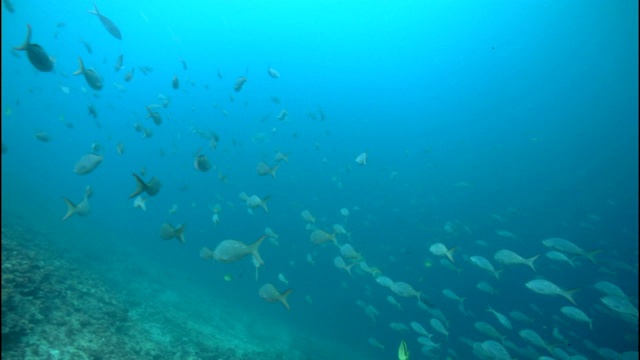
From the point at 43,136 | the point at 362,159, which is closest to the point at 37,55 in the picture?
the point at 43,136

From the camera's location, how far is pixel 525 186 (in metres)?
50.0

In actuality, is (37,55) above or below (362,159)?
below

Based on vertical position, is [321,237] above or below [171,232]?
above

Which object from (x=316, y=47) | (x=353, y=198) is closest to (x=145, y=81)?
(x=316, y=47)

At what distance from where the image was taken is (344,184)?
46.9 metres

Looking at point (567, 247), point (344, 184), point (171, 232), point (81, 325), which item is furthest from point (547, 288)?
point (344, 184)

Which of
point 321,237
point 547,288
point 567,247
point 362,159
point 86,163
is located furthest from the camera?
point 567,247

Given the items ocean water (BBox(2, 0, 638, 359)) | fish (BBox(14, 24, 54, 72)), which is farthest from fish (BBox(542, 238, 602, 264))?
fish (BBox(14, 24, 54, 72))

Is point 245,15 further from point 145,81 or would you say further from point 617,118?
Answer: point 617,118

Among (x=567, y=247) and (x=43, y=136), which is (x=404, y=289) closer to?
(x=567, y=247)

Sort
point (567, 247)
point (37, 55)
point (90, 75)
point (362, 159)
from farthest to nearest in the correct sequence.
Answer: point (567, 247) → point (362, 159) → point (90, 75) → point (37, 55)

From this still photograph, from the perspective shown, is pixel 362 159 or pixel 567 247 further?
pixel 567 247

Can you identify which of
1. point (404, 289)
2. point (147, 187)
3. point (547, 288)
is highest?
point (547, 288)

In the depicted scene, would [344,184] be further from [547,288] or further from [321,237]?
[547,288]
